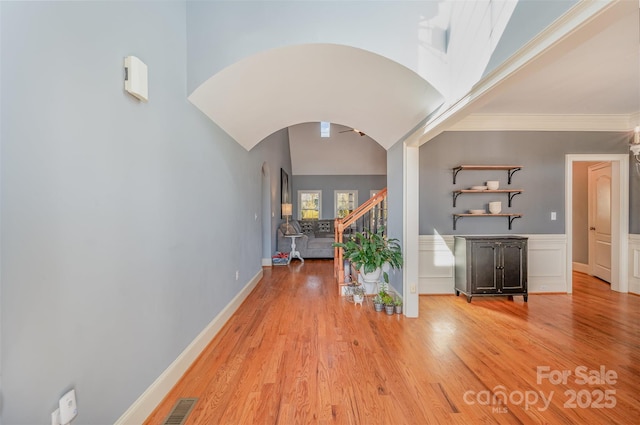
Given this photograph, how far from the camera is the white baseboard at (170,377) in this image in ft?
4.92

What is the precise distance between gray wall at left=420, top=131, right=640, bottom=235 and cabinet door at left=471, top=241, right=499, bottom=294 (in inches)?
16.6

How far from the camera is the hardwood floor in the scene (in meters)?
1.65

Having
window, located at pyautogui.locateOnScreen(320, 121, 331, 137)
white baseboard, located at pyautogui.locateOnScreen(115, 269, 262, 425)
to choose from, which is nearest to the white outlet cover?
white baseboard, located at pyautogui.locateOnScreen(115, 269, 262, 425)

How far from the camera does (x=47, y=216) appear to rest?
1031mm

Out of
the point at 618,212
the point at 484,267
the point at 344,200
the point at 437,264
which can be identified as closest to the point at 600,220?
the point at 618,212

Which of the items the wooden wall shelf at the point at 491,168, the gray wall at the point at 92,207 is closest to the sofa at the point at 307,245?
the wooden wall shelf at the point at 491,168

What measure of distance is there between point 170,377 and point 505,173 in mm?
Result: 4710

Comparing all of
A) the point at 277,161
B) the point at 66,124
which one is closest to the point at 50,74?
the point at 66,124

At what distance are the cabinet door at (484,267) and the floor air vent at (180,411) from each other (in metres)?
3.43

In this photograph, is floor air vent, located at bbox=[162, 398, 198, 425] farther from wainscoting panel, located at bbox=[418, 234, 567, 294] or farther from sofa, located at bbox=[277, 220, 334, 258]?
sofa, located at bbox=[277, 220, 334, 258]

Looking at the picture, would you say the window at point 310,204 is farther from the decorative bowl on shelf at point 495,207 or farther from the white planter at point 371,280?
the decorative bowl on shelf at point 495,207

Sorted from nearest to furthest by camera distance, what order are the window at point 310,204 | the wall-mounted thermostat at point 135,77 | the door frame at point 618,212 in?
the wall-mounted thermostat at point 135,77
the door frame at point 618,212
the window at point 310,204

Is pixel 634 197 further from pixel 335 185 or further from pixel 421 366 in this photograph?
pixel 335 185

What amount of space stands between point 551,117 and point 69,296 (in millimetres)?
5504
